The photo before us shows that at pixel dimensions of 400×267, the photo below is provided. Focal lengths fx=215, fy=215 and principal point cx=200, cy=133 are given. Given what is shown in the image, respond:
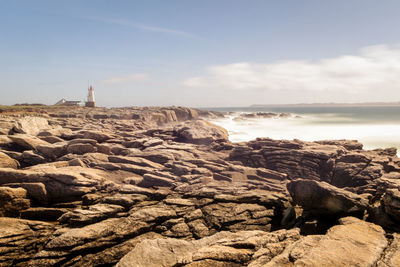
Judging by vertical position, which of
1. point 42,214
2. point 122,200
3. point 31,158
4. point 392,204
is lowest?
point 42,214

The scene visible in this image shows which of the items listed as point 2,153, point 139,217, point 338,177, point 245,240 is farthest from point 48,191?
point 338,177

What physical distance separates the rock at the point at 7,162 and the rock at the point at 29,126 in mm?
11528

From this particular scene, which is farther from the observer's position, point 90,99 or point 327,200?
point 90,99

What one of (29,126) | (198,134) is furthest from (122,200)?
(29,126)

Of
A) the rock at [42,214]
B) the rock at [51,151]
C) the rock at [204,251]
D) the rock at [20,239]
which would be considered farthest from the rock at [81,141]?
the rock at [204,251]

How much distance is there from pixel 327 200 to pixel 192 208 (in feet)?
28.9

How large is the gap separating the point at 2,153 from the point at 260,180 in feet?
80.7

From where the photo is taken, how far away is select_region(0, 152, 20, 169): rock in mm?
19078

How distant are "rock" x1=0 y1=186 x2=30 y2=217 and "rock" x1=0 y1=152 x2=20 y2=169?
7503mm

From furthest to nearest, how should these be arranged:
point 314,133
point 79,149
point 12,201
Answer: point 314,133 → point 79,149 → point 12,201

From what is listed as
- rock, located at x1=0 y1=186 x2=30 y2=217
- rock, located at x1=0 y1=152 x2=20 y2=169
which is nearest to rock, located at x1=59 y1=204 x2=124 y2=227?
rock, located at x1=0 y1=186 x2=30 y2=217

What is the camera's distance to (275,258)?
326 inches

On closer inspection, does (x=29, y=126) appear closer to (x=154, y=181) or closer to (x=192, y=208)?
(x=154, y=181)

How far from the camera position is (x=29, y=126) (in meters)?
31.5
